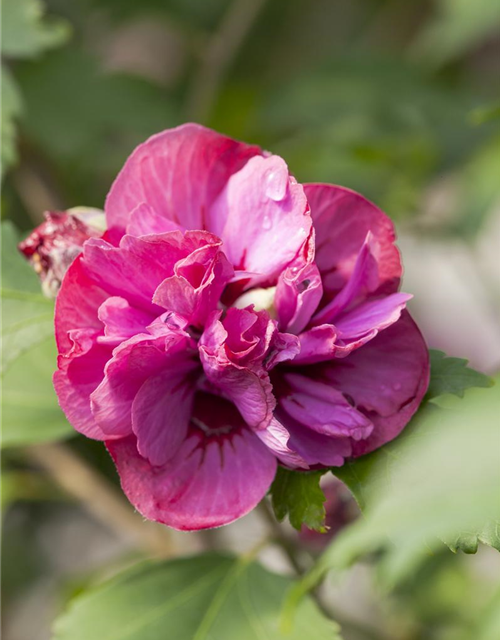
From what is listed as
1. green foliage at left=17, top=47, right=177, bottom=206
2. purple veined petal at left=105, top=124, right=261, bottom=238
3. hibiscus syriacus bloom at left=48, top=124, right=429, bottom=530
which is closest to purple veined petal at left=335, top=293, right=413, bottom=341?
hibiscus syriacus bloom at left=48, top=124, right=429, bottom=530

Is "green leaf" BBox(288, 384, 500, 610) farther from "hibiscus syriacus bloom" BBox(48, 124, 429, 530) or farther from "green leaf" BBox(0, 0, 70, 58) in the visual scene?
"green leaf" BBox(0, 0, 70, 58)

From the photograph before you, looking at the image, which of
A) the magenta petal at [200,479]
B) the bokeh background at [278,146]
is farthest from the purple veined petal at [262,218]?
the bokeh background at [278,146]

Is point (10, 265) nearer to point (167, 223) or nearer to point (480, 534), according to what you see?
point (167, 223)

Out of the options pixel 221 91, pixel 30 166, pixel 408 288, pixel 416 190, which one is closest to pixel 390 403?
pixel 30 166

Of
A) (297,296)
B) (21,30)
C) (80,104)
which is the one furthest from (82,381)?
(80,104)

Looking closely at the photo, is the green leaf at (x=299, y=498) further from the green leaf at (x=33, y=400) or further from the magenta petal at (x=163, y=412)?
the green leaf at (x=33, y=400)

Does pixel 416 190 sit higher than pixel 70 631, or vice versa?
pixel 416 190

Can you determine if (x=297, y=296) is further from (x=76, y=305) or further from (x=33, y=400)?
(x=33, y=400)
